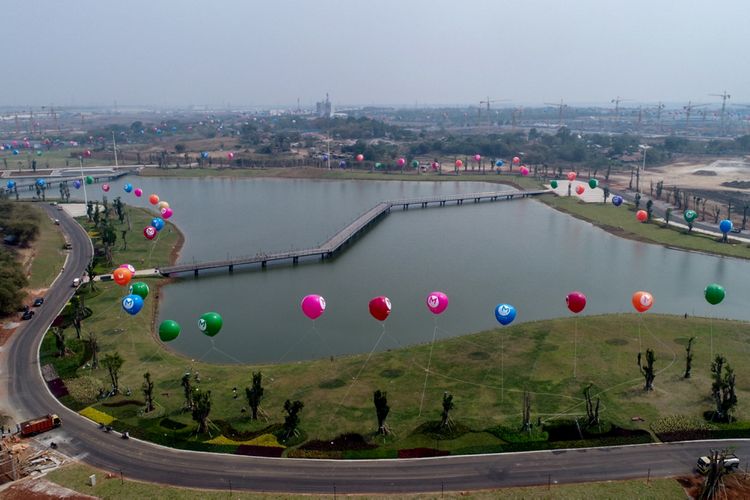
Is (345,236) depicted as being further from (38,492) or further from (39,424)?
(38,492)

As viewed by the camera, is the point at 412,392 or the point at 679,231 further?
the point at 679,231

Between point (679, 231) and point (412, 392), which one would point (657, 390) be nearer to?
point (412, 392)

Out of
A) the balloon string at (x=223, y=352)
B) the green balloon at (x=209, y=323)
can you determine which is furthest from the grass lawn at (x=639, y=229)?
the green balloon at (x=209, y=323)

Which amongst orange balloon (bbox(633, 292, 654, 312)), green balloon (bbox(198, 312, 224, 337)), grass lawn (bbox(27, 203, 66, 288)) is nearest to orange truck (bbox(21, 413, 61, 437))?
green balloon (bbox(198, 312, 224, 337))

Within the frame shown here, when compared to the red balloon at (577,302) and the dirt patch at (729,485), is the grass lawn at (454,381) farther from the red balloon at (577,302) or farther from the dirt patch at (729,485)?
the dirt patch at (729,485)

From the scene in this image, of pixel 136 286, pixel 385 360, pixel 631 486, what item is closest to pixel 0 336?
pixel 136 286

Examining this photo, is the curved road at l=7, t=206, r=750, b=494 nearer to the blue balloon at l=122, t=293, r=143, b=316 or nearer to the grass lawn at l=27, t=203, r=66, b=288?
the blue balloon at l=122, t=293, r=143, b=316

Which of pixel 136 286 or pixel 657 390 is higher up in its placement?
pixel 136 286

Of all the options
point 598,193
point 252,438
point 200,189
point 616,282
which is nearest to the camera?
point 252,438

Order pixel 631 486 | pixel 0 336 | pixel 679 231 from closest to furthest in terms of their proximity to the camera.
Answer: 1. pixel 631 486
2. pixel 0 336
3. pixel 679 231
